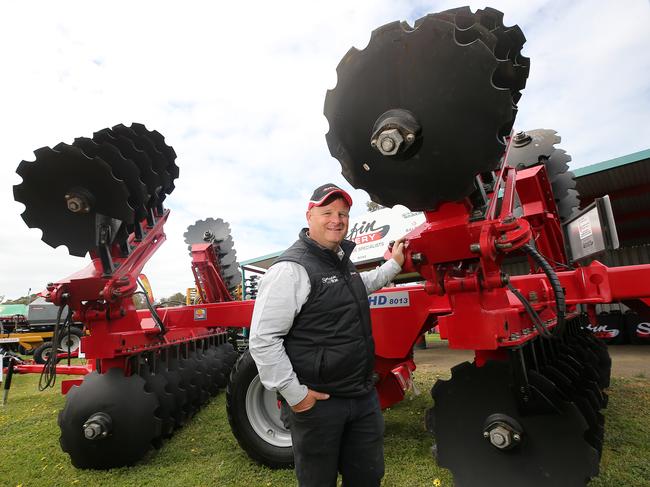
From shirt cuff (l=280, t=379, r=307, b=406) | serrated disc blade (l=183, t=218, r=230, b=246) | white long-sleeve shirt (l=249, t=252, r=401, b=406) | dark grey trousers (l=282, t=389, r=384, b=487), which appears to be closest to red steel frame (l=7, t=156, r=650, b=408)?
dark grey trousers (l=282, t=389, r=384, b=487)

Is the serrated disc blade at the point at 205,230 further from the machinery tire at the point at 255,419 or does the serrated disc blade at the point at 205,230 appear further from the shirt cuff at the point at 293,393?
the shirt cuff at the point at 293,393

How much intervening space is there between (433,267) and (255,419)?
2.27m

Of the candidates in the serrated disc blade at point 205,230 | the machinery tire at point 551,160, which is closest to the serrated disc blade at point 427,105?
the machinery tire at point 551,160

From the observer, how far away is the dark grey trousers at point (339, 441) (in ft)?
5.85

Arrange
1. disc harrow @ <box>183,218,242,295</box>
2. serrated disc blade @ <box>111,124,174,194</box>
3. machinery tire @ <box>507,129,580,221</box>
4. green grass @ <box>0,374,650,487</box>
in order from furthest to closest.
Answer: disc harrow @ <box>183,218,242,295</box> → machinery tire @ <box>507,129,580,221</box> → serrated disc blade @ <box>111,124,174,194</box> → green grass @ <box>0,374,650,487</box>

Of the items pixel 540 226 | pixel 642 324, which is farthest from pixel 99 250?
pixel 642 324

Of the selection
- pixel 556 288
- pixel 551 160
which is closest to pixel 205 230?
pixel 551 160

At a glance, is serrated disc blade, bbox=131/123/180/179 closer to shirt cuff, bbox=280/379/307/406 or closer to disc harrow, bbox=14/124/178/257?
disc harrow, bbox=14/124/178/257

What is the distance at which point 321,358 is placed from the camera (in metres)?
1.78

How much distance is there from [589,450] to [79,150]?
13.2 feet

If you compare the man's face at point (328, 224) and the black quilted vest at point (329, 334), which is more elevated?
the man's face at point (328, 224)

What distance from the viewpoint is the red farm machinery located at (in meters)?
1.89

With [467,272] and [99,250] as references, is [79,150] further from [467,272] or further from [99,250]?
[467,272]

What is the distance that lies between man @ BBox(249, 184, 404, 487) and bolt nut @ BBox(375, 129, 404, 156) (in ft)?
1.08
